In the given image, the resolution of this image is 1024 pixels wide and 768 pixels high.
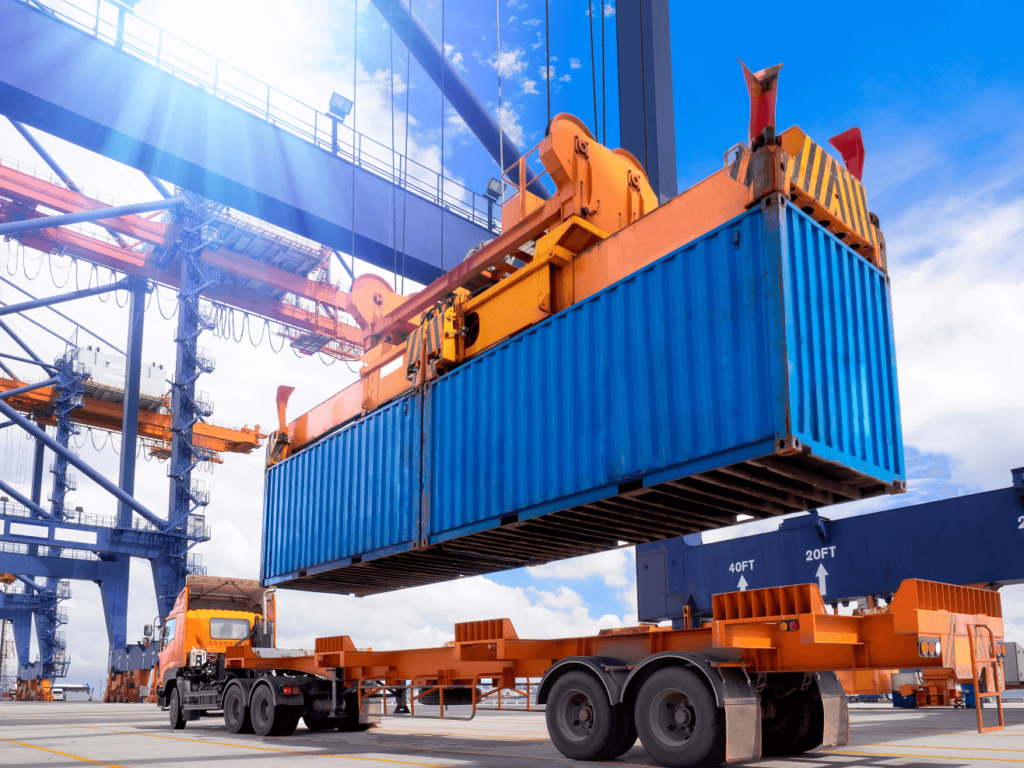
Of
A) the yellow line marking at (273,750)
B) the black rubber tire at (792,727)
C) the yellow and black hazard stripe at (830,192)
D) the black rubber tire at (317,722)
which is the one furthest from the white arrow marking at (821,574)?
the yellow line marking at (273,750)

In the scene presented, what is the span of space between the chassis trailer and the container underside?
3.43ft

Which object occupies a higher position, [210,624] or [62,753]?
[210,624]

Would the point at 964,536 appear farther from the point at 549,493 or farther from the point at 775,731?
the point at 549,493

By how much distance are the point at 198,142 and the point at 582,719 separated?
10.7 metres

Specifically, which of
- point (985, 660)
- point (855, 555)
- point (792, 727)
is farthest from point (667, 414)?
point (855, 555)

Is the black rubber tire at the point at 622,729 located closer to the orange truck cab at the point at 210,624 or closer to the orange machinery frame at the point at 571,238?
the orange machinery frame at the point at 571,238

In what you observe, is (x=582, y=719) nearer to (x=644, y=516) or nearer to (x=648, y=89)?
(x=644, y=516)

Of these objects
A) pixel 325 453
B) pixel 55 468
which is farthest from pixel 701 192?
pixel 55 468

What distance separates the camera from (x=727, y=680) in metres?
6.68

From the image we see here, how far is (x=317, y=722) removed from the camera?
40.3ft

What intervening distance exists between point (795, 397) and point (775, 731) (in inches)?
127

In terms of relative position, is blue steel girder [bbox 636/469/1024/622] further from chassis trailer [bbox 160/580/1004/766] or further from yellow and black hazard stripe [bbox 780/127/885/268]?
yellow and black hazard stripe [bbox 780/127/885/268]

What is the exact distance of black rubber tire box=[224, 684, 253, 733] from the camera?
12.4m

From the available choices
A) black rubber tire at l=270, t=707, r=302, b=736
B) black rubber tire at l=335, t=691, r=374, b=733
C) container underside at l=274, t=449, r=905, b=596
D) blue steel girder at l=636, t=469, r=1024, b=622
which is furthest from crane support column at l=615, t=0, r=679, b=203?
black rubber tire at l=270, t=707, r=302, b=736
